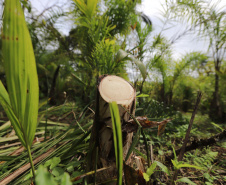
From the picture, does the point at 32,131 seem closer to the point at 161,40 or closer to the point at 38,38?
the point at 161,40

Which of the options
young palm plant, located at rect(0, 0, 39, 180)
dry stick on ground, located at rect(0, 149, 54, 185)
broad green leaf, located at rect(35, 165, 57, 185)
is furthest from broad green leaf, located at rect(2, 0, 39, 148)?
dry stick on ground, located at rect(0, 149, 54, 185)

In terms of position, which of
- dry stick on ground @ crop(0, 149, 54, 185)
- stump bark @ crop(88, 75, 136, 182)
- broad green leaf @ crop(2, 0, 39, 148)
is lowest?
dry stick on ground @ crop(0, 149, 54, 185)

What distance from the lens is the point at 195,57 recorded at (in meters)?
1.85

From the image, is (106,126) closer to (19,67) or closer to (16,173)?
(19,67)

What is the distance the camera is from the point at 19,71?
0.22 meters

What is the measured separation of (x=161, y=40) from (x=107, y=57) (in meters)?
0.76

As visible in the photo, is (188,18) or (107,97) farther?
(188,18)

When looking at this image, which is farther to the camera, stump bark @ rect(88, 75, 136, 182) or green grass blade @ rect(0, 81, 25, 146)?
stump bark @ rect(88, 75, 136, 182)

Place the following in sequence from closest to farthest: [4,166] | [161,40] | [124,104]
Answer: [124,104]
[4,166]
[161,40]

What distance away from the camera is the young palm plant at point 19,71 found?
0.66 ft

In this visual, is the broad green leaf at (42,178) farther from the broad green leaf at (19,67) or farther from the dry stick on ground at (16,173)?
the dry stick on ground at (16,173)

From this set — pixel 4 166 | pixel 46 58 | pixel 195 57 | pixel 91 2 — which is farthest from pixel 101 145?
pixel 46 58

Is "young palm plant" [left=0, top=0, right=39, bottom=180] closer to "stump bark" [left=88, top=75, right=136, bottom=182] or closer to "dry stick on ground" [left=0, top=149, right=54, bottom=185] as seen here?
"stump bark" [left=88, top=75, right=136, bottom=182]

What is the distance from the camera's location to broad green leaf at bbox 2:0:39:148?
0.66 feet
